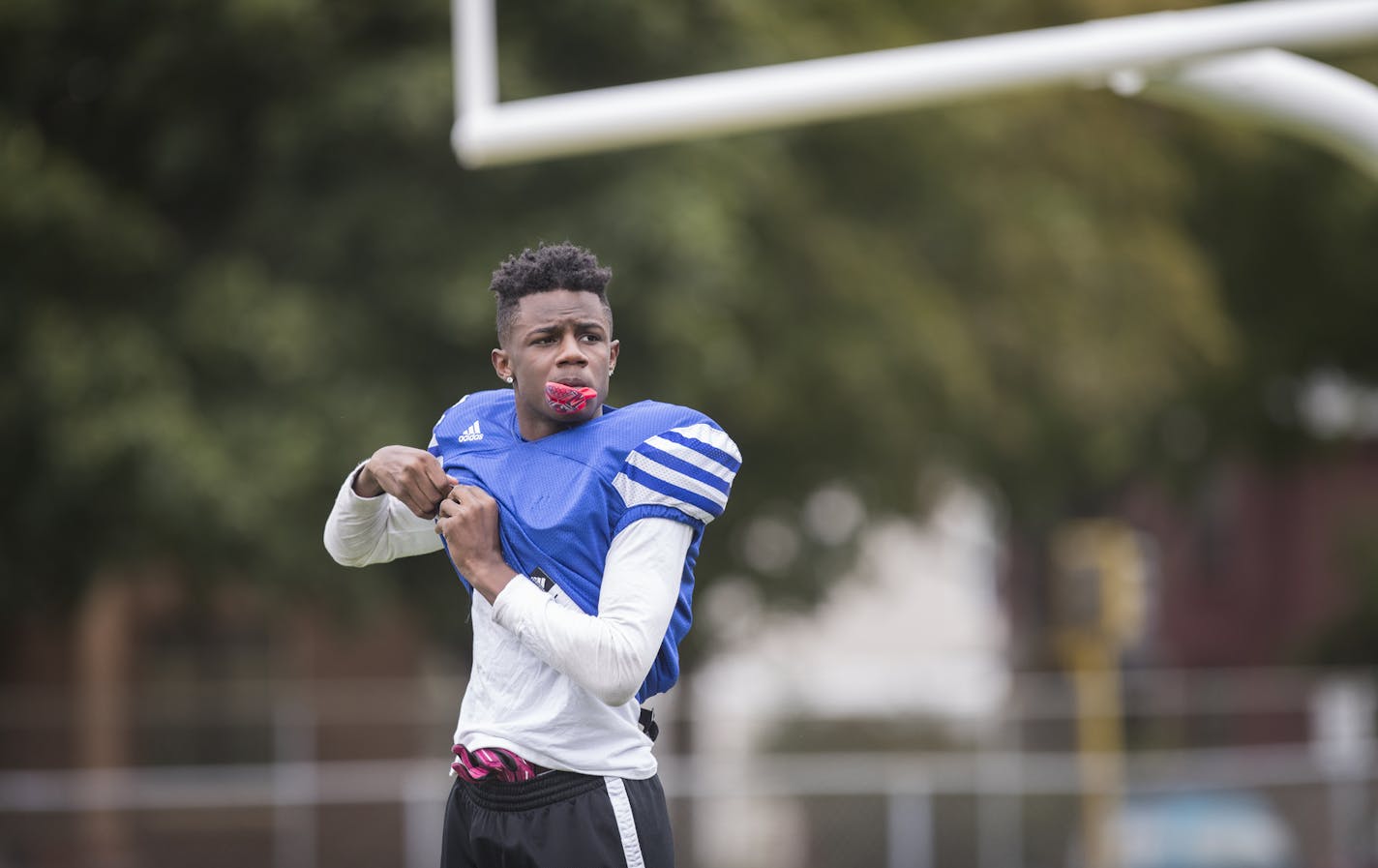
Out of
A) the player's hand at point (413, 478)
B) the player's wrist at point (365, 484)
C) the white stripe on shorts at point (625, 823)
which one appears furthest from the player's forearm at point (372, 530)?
the white stripe on shorts at point (625, 823)

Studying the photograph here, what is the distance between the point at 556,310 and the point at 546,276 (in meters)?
0.06

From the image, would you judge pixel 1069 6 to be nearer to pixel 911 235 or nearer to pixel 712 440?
pixel 911 235

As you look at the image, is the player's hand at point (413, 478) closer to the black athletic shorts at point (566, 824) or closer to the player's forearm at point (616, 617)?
the player's forearm at point (616, 617)

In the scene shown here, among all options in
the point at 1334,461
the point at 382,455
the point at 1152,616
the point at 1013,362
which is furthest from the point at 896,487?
the point at 1152,616

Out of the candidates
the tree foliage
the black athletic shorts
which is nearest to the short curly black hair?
the black athletic shorts

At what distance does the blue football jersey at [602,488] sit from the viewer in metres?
2.98

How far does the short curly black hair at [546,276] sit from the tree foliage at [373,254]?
6.78 metres

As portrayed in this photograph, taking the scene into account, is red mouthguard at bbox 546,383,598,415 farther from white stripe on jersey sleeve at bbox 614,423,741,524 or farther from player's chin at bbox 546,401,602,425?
white stripe on jersey sleeve at bbox 614,423,741,524

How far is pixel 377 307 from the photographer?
1100 cm

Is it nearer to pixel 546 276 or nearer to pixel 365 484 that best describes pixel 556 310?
pixel 546 276

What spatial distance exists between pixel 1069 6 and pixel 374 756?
33.9ft

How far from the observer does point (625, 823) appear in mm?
3041

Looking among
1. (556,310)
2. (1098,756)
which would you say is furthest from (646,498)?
(1098,756)

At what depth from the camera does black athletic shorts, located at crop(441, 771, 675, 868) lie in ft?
9.89
